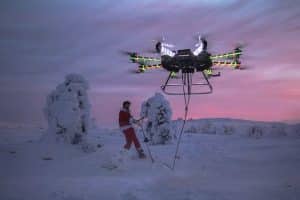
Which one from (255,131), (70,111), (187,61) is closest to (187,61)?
(187,61)

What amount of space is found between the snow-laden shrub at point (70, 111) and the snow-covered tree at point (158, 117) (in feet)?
21.1

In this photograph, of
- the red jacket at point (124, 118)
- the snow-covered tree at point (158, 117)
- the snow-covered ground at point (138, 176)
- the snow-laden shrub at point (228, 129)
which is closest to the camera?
the snow-covered ground at point (138, 176)

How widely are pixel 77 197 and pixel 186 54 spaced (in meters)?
5.51

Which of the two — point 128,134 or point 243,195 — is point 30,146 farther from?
point 243,195

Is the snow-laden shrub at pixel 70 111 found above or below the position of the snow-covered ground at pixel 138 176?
above

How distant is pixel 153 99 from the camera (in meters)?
24.5

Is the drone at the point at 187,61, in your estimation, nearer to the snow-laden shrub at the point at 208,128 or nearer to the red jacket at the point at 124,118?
the red jacket at the point at 124,118

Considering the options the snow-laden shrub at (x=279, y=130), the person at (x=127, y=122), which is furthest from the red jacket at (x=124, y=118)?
the snow-laden shrub at (x=279, y=130)

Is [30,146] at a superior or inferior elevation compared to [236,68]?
inferior

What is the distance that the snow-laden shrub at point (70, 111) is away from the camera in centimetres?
1784

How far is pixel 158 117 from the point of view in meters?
24.2

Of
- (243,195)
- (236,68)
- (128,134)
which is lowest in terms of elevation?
(243,195)

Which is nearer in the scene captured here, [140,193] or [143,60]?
[140,193]

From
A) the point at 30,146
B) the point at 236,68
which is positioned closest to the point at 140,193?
the point at 236,68
